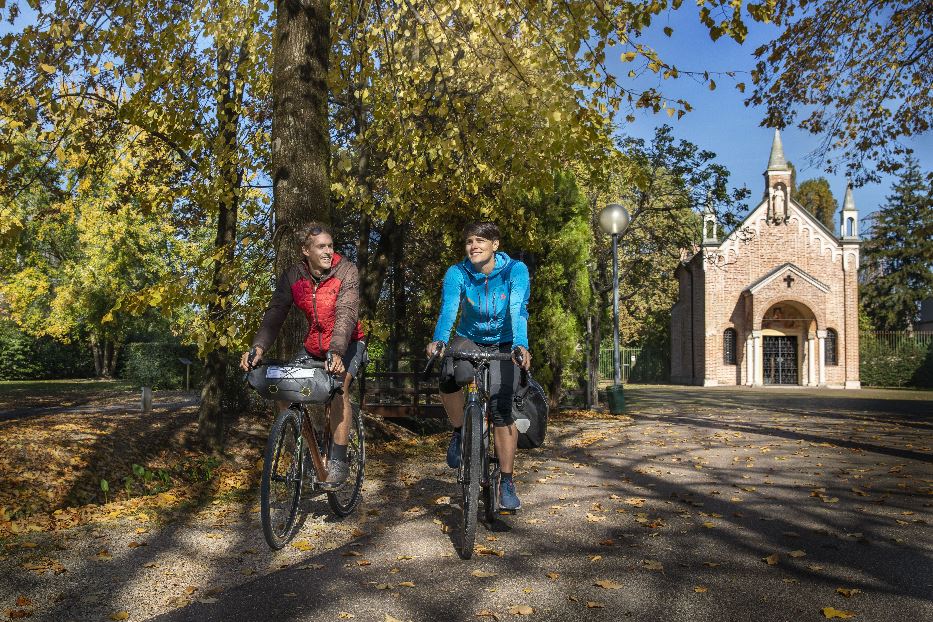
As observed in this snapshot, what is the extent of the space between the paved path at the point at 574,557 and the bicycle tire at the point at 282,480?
0.16 metres

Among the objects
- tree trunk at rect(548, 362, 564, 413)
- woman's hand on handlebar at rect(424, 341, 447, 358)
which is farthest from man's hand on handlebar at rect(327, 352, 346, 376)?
tree trunk at rect(548, 362, 564, 413)

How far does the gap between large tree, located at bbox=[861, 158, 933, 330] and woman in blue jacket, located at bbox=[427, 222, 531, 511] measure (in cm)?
5350

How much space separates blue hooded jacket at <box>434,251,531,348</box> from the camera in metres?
4.86

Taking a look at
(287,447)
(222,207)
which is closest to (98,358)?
(222,207)

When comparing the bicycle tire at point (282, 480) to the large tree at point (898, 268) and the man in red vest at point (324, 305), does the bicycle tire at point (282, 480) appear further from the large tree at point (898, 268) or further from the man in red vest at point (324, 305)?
the large tree at point (898, 268)

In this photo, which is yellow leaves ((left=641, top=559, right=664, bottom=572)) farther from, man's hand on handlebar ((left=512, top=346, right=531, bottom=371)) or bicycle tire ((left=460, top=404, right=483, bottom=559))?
man's hand on handlebar ((left=512, top=346, right=531, bottom=371))

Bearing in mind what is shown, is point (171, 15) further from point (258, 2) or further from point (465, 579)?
point (465, 579)

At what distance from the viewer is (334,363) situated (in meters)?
4.45

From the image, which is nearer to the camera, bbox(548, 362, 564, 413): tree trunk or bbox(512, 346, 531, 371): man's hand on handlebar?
bbox(512, 346, 531, 371): man's hand on handlebar

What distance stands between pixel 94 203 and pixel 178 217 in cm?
1314

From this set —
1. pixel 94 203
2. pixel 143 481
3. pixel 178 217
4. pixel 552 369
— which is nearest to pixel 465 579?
pixel 143 481

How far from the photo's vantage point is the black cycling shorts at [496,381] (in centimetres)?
475

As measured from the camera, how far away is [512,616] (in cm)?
339

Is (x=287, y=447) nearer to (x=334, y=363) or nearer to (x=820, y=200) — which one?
(x=334, y=363)
